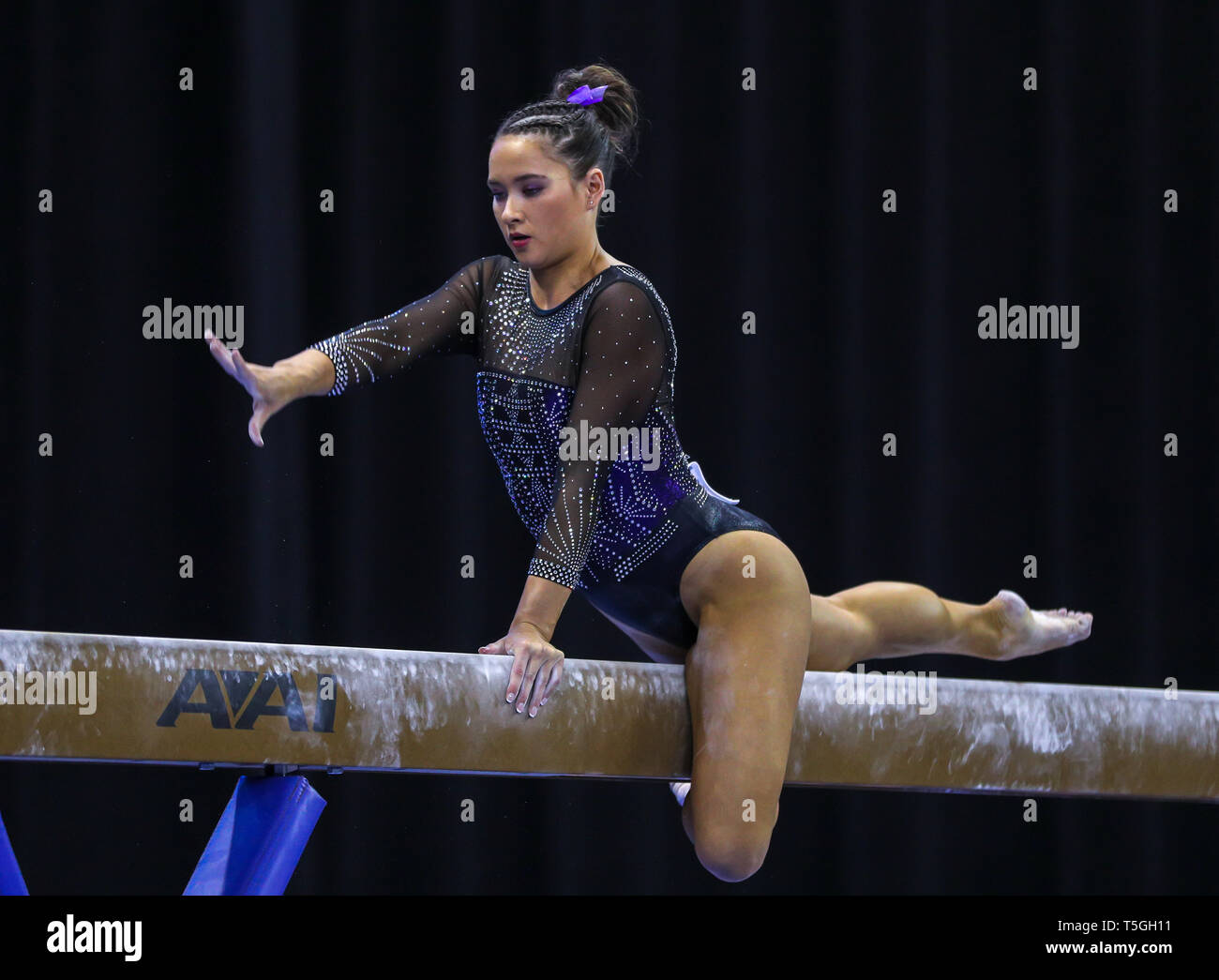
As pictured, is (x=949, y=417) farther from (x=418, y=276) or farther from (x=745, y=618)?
(x=745, y=618)

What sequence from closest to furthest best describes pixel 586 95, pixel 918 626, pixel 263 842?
pixel 263 842, pixel 586 95, pixel 918 626

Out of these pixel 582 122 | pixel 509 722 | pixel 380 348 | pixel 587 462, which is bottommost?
pixel 509 722

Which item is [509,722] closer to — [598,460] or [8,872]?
[598,460]

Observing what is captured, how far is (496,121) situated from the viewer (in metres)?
4.34

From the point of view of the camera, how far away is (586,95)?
9.09 ft

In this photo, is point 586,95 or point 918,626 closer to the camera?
point 586,95

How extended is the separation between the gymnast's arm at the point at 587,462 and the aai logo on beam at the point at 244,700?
11.4 inches

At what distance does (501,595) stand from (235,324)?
1.03 m

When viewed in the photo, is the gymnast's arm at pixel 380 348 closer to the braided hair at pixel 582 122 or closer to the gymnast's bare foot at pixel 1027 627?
the braided hair at pixel 582 122

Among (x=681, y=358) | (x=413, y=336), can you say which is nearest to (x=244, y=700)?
(x=413, y=336)

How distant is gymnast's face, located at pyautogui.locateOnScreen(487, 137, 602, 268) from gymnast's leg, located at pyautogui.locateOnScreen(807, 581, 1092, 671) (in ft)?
2.59

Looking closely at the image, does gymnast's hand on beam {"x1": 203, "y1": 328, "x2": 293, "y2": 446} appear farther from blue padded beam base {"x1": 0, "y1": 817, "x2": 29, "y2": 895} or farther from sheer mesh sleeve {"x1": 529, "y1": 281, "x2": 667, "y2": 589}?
blue padded beam base {"x1": 0, "y1": 817, "x2": 29, "y2": 895}

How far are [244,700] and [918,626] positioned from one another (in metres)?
1.42
